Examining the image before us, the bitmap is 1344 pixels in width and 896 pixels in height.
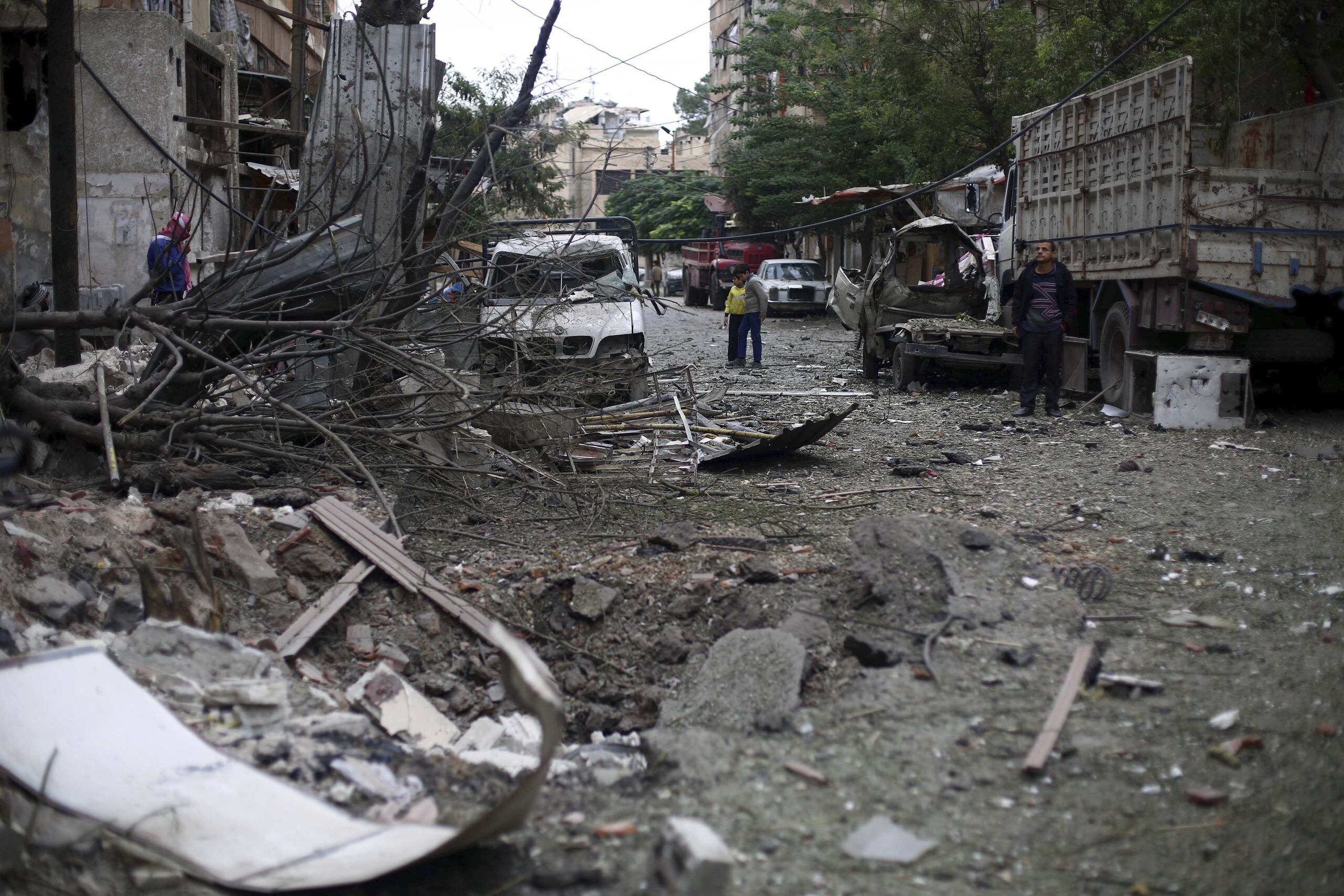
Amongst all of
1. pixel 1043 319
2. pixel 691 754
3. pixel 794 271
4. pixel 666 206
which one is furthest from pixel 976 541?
pixel 666 206

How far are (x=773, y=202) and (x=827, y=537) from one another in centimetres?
2802

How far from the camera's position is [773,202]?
109 feet

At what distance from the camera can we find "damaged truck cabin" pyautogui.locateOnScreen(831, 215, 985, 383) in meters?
14.3

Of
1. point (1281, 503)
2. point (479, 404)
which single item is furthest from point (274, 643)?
point (1281, 503)

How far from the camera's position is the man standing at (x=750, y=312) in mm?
16047

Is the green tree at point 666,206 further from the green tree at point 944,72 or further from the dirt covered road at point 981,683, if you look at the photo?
the dirt covered road at point 981,683

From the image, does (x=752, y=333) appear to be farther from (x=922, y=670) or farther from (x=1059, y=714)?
(x=1059, y=714)

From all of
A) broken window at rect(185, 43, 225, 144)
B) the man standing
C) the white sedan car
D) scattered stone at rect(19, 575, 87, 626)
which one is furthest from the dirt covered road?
the white sedan car

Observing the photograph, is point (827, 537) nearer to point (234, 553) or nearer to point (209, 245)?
point (234, 553)

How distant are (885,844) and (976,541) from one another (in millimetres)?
2599

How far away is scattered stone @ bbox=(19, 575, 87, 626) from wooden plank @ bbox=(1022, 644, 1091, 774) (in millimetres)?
3511

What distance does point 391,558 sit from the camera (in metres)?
5.37

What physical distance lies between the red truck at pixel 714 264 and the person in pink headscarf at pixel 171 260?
2380 cm

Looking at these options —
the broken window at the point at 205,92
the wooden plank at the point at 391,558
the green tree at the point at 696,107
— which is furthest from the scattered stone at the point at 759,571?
the green tree at the point at 696,107
